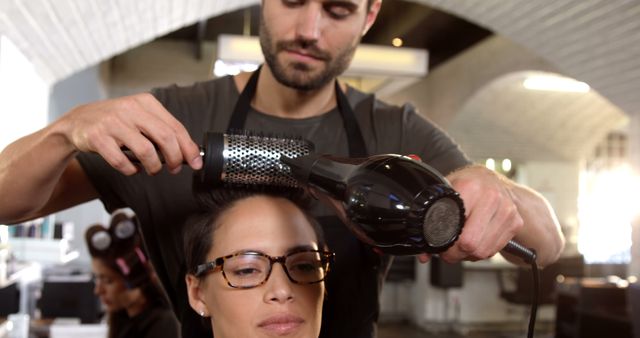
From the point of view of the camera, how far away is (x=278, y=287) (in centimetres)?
116

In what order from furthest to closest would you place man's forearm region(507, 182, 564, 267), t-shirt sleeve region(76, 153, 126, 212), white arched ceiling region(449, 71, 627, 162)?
1. white arched ceiling region(449, 71, 627, 162)
2. t-shirt sleeve region(76, 153, 126, 212)
3. man's forearm region(507, 182, 564, 267)

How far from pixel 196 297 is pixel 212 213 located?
0.57 feet

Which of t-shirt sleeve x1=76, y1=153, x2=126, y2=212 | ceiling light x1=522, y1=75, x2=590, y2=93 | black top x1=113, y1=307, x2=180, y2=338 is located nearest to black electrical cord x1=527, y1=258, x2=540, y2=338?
t-shirt sleeve x1=76, y1=153, x2=126, y2=212

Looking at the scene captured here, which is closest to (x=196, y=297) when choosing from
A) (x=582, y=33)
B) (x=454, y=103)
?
(x=582, y=33)

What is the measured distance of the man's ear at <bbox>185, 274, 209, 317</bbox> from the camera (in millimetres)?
1284

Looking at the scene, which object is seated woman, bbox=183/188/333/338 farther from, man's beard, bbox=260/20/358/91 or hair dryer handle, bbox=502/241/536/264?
hair dryer handle, bbox=502/241/536/264

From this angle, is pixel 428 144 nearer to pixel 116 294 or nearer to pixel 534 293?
pixel 534 293

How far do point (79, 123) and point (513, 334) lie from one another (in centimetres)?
816

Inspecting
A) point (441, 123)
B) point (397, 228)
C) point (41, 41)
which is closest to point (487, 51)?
point (441, 123)

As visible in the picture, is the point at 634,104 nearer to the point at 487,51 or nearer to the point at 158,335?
the point at 158,335

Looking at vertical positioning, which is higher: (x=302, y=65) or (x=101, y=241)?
(x=302, y=65)

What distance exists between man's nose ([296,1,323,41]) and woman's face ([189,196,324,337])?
1.10 ft

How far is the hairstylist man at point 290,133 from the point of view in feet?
3.53

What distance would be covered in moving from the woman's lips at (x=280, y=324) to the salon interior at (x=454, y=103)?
2.24 metres
